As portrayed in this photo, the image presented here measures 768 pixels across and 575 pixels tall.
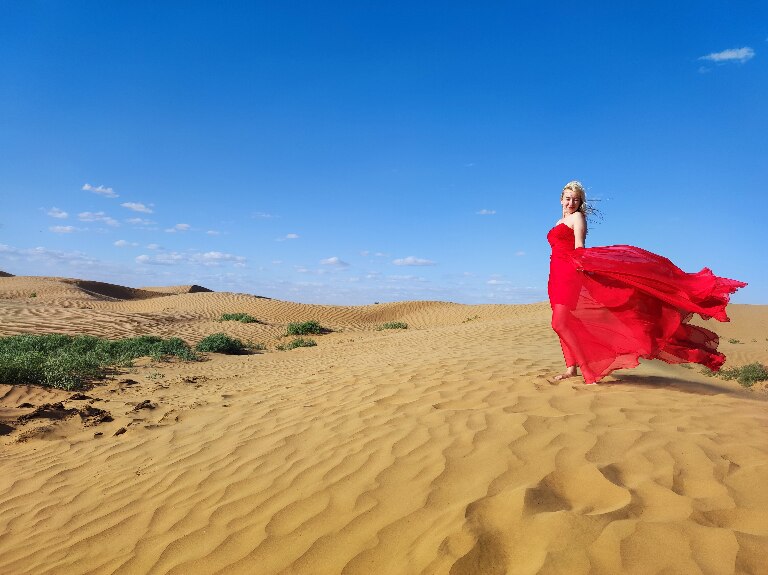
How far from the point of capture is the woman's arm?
5770 millimetres

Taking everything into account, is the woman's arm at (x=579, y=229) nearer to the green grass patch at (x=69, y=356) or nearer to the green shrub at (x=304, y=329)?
the green grass patch at (x=69, y=356)

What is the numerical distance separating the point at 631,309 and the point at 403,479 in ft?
10.9

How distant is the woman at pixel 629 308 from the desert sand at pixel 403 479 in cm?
36

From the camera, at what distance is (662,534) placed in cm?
231

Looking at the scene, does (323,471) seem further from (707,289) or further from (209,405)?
(707,289)

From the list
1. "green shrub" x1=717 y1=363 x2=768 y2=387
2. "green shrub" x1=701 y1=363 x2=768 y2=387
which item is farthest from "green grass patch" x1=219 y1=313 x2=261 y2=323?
"green shrub" x1=717 y1=363 x2=768 y2=387

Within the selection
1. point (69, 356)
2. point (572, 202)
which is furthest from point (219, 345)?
point (572, 202)

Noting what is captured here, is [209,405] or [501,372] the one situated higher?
[501,372]

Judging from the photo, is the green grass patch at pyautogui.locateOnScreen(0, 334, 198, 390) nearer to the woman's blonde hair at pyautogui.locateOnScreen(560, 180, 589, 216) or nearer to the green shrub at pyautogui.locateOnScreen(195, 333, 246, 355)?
the green shrub at pyautogui.locateOnScreen(195, 333, 246, 355)

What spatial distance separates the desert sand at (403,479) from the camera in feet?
7.87

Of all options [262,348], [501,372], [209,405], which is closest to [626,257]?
[501,372]

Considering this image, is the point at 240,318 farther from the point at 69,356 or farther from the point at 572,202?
the point at 572,202

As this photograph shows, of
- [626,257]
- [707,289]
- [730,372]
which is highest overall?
[626,257]

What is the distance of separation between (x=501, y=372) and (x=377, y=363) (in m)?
2.76
